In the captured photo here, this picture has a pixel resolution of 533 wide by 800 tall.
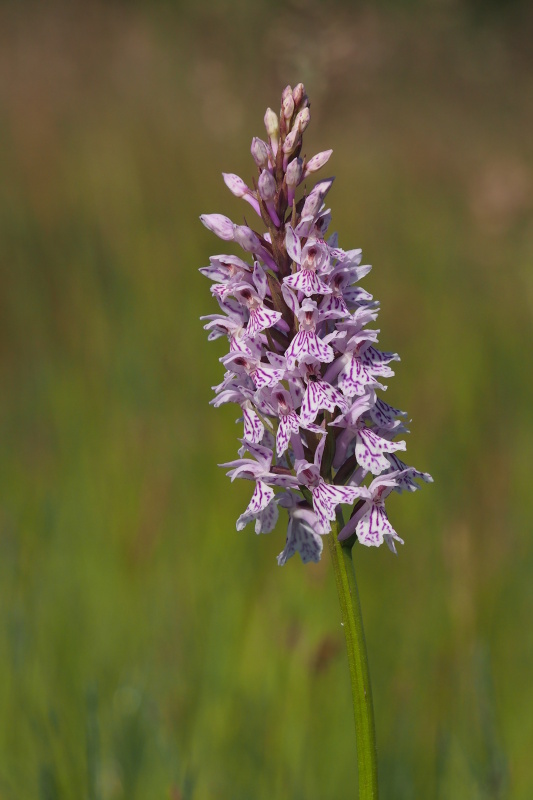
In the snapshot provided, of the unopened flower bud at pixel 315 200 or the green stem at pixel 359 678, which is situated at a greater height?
the unopened flower bud at pixel 315 200

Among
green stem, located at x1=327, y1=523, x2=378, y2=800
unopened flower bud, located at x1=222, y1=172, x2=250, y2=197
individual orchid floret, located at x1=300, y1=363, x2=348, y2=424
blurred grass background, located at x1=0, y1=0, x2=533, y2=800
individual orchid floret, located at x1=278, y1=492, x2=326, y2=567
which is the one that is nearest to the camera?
green stem, located at x1=327, y1=523, x2=378, y2=800

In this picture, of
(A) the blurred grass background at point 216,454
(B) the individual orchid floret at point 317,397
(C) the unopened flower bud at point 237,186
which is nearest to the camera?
(B) the individual orchid floret at point 317,397

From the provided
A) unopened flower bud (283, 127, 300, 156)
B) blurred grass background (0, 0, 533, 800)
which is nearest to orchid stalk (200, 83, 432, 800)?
unopened flower bud (283, 127, 300, 156)

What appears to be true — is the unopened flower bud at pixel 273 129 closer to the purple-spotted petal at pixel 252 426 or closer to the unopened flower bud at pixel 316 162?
the unopened flower bud at pixel 316 162

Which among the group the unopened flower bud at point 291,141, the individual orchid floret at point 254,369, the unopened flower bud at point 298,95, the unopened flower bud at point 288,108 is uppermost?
the unopened flower bud at point 298,95

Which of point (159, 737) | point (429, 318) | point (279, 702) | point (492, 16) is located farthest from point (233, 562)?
point (492, 16)

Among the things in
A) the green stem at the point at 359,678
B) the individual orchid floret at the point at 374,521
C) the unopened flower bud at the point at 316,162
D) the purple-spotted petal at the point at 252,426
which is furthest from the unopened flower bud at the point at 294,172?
the green stem at the point at 359,678

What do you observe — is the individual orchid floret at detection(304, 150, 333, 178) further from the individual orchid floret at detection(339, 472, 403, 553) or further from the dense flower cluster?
the individual orchid floret at detection(339, 472, 403, 553)

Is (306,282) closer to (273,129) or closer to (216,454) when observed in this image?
(273,129)
